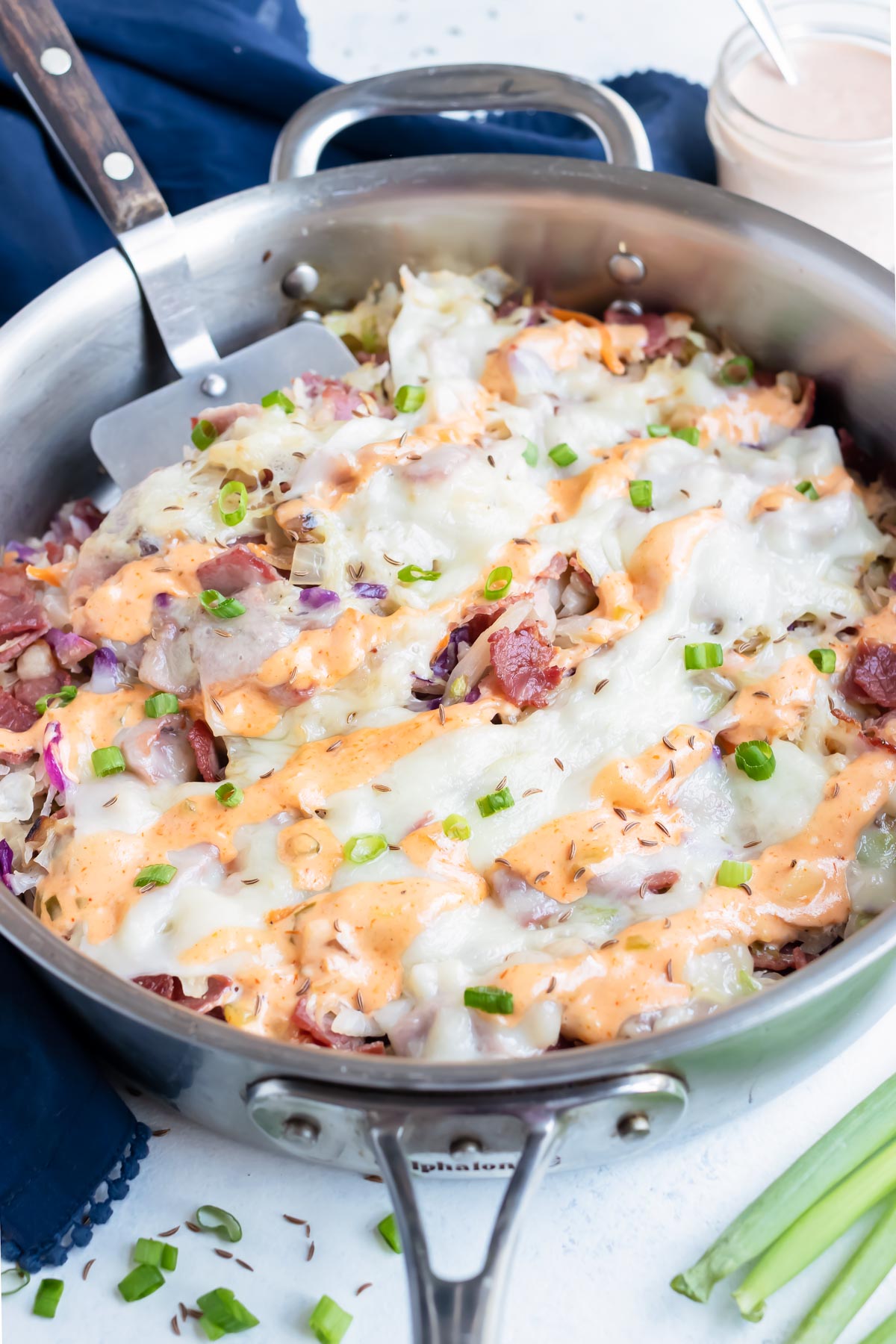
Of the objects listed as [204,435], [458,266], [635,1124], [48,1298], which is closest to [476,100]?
[458,266]

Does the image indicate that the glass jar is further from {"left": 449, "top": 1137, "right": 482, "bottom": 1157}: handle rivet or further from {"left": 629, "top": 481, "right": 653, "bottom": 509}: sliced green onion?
{"left": 449, "top": 1137, "right": 482, "bottom": 1157}: handle rivet

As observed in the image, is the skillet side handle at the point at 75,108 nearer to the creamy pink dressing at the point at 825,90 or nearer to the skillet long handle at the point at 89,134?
the skillet long handle at the point at 89,134

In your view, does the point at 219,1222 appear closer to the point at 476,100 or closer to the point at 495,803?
the point at 495,803

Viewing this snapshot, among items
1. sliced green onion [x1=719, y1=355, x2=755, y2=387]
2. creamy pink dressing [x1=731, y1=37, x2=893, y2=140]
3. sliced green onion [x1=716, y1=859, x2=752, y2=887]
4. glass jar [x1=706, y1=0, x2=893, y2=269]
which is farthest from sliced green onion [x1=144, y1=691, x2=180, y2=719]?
creamy pink dressing [x1=731, y1=37, x2=893, y2=140]

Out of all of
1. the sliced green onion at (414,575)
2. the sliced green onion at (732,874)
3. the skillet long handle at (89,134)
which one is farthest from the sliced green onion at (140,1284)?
the skillet long handle at (89,134)

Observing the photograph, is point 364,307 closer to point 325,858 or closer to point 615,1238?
point 325,858

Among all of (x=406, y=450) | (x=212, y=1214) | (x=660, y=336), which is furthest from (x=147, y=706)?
(x=660, y=336)
